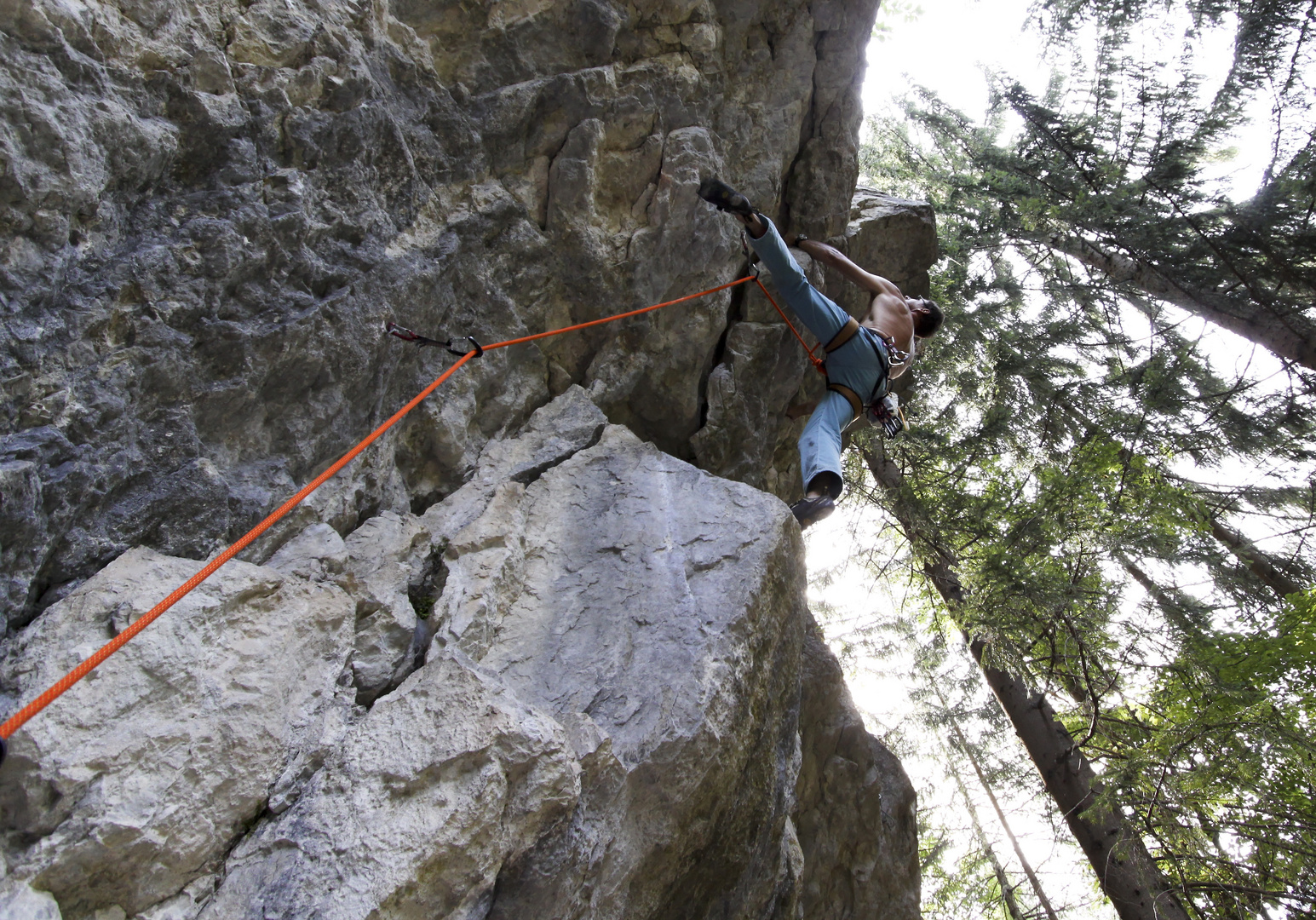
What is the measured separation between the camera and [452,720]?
2229 mm

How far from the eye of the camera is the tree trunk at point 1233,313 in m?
5.65

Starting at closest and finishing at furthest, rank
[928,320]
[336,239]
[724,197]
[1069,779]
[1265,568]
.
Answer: [336,239], [724,197], [928,320], [1069,779], [1265,568]

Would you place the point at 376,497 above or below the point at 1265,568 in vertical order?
above

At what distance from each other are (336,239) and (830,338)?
2.89 meters

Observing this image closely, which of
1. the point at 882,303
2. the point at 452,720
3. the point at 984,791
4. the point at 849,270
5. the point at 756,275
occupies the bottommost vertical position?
the point at 984,791

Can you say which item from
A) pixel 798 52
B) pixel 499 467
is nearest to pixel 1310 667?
pixel 499 467

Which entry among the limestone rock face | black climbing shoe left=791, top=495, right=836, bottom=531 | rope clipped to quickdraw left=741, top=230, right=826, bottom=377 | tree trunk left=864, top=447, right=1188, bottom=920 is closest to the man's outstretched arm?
rope clipped to quickdraw left=741, top=230, right=826, bottom=377

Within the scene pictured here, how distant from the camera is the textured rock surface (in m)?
2.18

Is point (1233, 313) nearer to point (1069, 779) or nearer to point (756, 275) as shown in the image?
point (1069, 779)

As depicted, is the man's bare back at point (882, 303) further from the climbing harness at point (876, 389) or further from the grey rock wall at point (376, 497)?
the grey rock wall at point (376, 497)

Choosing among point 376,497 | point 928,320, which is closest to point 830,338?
point 928,320

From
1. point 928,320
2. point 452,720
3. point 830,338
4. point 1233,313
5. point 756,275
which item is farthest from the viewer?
point 1233,313

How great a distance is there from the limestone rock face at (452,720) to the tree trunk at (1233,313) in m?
5.04

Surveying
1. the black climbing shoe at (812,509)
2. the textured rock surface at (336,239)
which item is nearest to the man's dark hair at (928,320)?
the textured rock surface at (336,239)
